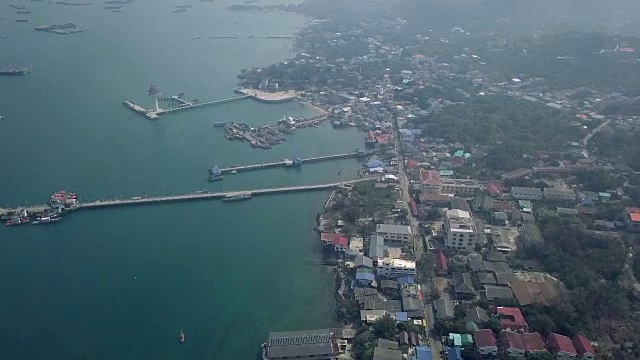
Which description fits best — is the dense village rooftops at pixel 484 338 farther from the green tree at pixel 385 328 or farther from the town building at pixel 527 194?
the town building at pixel 527 194

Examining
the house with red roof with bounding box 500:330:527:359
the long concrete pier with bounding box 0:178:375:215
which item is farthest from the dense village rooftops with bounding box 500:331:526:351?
the long concrete pier with bounding box 0:178:375:215

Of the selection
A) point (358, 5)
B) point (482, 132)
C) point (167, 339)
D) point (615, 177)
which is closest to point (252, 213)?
point (167, 339)

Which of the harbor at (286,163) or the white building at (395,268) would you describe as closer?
the white building at (395,268)

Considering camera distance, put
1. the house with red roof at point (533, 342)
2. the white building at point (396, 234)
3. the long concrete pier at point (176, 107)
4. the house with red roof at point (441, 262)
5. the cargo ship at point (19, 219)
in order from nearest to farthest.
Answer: the house with red roof at point (533, 342) < the house with red roof at point (441, 262) < the white building at point (396, 234) < the cargo ship at point (19, 219) < the long concrete pier at point (176, 107)

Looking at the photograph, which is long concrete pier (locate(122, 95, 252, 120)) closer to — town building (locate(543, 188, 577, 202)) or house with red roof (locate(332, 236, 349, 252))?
house with red roof (locate(332, 236, 349, 252))

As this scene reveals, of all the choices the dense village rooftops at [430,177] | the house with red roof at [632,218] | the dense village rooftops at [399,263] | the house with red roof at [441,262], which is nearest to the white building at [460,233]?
the house with red roof at [441,262]
